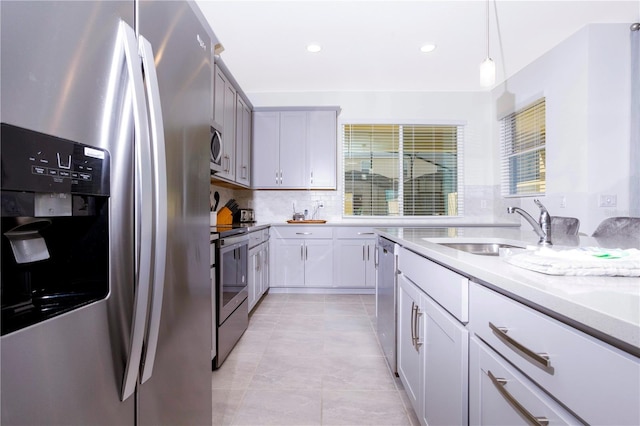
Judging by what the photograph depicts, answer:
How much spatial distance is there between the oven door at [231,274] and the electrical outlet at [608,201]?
3292 mm

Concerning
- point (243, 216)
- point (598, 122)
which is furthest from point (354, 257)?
point (598, 122)

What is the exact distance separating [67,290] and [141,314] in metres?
0.16

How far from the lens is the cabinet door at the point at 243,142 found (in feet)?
11.6

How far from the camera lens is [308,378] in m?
1.94

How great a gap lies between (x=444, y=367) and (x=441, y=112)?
4134 mm

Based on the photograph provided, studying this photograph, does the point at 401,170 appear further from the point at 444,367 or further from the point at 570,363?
the point at 570,363

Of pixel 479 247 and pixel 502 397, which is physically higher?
pixel 479 247

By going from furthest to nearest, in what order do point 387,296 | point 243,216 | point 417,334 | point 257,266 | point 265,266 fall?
point 243,216 < point 265,266 < point 257,266 < point 387,296 < point 417,334

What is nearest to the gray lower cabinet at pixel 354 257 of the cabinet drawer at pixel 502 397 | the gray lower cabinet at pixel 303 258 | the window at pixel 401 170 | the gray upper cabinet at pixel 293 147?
the gray lower cabinet at pixel 303 258

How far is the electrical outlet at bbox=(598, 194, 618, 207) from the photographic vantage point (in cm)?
275

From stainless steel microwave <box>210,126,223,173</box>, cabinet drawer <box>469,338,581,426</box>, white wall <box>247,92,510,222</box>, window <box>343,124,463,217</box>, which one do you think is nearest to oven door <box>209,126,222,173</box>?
stainless steel microwave <box>210,126,223,173</box>

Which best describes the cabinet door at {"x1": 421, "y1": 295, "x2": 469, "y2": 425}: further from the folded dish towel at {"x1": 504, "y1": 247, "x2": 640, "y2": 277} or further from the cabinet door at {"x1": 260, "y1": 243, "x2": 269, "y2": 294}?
the cabinet door at {"x1": 260, "y1": 243, "x2": 269, "y2": 294}

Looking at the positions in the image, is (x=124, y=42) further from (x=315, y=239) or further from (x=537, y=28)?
(x=537, y=28)

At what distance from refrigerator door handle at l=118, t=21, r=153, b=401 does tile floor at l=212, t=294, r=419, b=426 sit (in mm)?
1120
